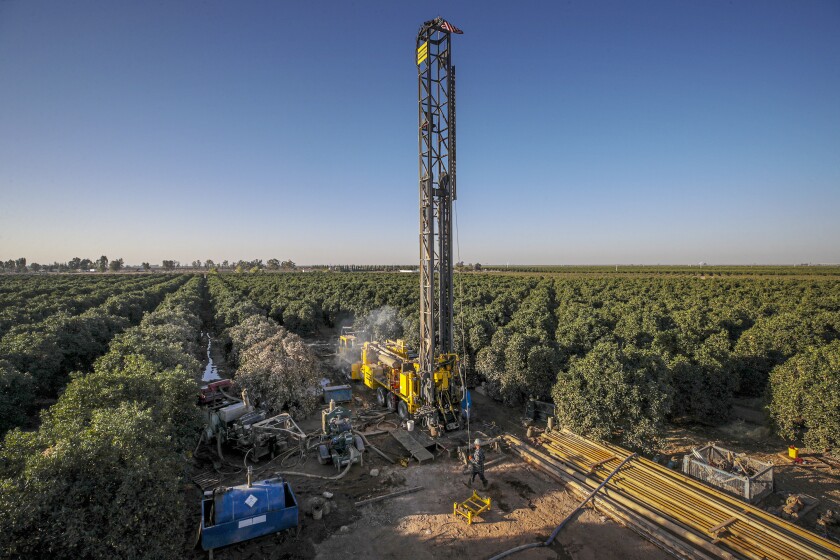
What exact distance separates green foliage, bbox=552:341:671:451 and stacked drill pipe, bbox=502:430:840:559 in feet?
2.36

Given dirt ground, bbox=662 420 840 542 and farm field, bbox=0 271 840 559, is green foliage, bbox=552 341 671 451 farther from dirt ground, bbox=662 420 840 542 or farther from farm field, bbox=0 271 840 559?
dirt ground, bbox=662 420 840 542

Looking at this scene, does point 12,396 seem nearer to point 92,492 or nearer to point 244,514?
point 92,492

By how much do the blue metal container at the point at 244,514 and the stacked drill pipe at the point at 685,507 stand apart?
828 centimetres

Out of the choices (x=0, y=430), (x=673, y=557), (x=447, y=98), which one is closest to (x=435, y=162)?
(x=447, y=98)

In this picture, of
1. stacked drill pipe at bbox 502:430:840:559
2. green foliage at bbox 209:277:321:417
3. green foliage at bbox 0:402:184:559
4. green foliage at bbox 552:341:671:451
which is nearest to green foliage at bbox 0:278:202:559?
green foliage at bbox 0:402:184:559

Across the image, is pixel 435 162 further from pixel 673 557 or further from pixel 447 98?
pixel 673 557

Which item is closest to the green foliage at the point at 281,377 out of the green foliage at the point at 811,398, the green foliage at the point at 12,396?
the green foliage at the point at 12,396

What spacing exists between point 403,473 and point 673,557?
773 centimetres

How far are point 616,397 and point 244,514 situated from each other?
11967 mm

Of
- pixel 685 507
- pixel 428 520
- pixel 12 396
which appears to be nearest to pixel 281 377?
pixel 12 396

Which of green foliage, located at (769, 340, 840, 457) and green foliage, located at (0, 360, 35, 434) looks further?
green foliage, located at (0, 360, 35, 434)

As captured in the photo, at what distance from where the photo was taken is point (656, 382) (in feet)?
45.2

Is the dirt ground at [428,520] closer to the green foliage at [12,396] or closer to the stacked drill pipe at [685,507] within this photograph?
the stacked drill pipe at [685,507]

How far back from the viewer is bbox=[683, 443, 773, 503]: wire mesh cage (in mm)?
11269
